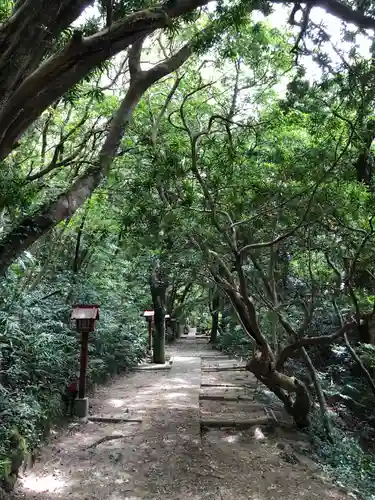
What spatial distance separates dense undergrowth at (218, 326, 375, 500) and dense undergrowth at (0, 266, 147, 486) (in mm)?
3782

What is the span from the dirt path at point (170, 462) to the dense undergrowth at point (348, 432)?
1.09ft

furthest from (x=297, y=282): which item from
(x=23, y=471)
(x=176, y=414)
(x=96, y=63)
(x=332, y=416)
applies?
(x=96, y=63)

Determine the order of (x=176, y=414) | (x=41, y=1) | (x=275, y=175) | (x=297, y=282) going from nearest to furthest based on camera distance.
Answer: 1. (x=41, y=1)
2. (x=275, y=175)
3. (x=176, y=414)
4. (x=297, y=282)

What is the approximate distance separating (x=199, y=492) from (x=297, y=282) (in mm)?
5935

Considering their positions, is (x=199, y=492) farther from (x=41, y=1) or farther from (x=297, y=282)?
(x=297, y=282)

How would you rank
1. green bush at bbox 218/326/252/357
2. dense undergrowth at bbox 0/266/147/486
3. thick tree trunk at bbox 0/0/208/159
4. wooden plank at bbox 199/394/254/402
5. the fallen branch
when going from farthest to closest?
green bush at bbox 218/326/252/357, wooden plank at bbox 199/394/254/402, the fallen branch, dense undergrowth at bbox 0/266/147/486, thick tree trunk at bbox 0/0/208/159

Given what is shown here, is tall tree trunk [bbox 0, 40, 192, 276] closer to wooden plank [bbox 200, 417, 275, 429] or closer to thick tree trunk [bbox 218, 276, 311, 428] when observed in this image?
thick tree trunk [bbox 218, 276, 311, 428]

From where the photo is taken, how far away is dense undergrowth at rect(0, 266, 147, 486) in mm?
4746

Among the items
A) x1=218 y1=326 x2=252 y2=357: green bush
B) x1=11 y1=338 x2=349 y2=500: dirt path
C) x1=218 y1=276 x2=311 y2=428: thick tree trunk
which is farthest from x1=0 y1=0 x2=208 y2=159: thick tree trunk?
x1=218 y1=326 x2=252 y2=357: green bush

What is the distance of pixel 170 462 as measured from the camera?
211 inches

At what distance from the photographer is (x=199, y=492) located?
182 inches

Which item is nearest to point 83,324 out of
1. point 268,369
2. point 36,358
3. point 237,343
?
point 36,358

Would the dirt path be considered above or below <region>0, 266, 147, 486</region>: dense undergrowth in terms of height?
below

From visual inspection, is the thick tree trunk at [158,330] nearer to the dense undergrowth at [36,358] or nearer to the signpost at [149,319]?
the signpost at [149,319]
